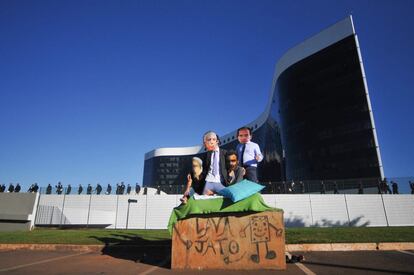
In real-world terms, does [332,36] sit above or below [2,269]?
above

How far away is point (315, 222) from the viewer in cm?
2812

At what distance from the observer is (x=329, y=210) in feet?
91.6

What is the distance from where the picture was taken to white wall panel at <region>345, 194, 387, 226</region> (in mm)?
27234

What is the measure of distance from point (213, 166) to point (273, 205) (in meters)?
24.1

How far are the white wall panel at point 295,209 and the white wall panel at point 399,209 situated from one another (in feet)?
24.9

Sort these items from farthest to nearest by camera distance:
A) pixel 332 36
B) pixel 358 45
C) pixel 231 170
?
pixel 332 36, pixel 358 45, pixel 231 170

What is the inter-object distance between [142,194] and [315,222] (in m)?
18.8

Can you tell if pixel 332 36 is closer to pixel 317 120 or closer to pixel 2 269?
pixel 317 120

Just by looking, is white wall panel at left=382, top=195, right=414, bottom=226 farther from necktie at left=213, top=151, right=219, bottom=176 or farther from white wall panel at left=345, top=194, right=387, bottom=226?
necktie at left=213, top=151, right=219, bottom=176

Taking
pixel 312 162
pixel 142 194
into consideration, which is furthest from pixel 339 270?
pixel 312 162

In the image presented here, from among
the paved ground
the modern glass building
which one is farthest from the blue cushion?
the modern glass building

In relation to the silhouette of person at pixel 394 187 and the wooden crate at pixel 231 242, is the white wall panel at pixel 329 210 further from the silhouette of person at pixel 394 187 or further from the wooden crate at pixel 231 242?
the wooden crate at pixel 231 242

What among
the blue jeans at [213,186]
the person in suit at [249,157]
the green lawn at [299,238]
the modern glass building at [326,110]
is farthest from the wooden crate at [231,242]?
the modern glass building at [326,110]

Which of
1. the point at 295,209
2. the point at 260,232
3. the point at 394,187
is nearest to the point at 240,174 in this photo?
the point at 260,232
